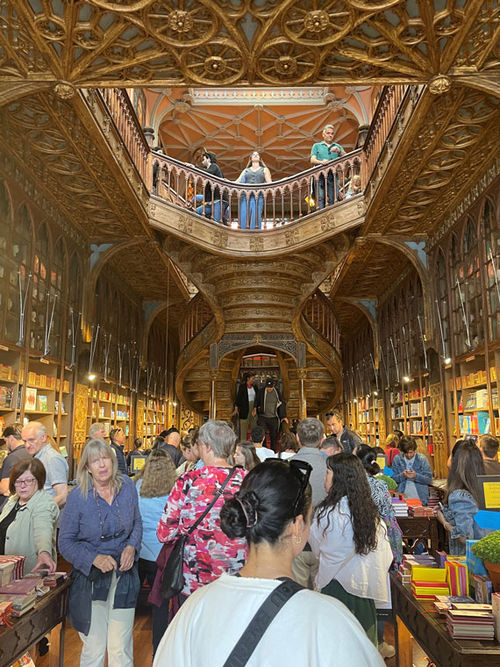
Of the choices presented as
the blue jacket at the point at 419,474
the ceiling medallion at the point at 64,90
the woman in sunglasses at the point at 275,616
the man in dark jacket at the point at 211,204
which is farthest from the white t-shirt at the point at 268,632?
the man in dark jacket at the point at 211,204

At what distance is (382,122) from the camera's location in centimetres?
776

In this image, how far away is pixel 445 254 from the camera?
8.48 meters

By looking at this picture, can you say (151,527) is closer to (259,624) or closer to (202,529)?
(202,529)

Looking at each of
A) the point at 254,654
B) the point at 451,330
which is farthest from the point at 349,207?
the point at 254,654

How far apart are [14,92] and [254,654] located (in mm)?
5275

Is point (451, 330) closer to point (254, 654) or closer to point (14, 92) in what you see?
point (14, 92)

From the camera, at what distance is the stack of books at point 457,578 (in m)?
2.39

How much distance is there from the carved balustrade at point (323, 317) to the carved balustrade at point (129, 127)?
4.74 m

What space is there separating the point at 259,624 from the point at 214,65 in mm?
4846

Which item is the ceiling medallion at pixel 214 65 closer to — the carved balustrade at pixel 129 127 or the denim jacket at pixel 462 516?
the carved balustrade at pixel 129 127

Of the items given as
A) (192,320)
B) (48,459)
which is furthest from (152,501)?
(192,320)

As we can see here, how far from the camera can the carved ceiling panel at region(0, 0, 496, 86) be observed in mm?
4332

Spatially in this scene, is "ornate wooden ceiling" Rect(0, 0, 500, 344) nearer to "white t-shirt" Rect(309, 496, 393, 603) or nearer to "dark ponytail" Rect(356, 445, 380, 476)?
"dark ponytail" Rect(356, 445, 380, 476)

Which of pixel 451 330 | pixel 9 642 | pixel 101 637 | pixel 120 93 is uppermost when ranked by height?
pixel 120 93
